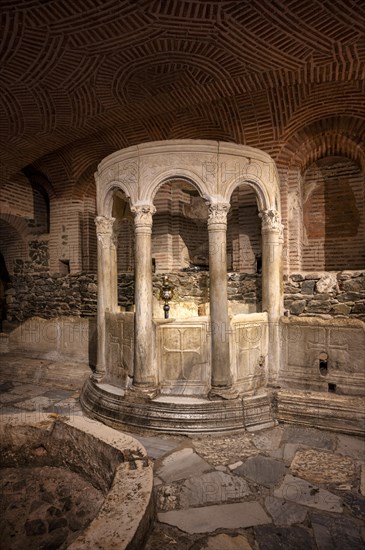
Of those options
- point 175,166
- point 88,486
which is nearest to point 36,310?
point 175,166

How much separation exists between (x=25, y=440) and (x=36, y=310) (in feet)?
24.0

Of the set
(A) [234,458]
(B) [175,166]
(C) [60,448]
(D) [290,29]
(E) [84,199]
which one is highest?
(D) [290,29]

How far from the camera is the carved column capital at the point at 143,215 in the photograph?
5.21 metres

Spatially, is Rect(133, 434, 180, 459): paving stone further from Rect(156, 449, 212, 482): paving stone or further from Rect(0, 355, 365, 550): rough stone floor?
Rect(156, 449, 212, 482): paving stone

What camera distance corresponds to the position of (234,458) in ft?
12.9

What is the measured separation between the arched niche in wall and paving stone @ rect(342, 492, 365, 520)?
15.8 feet

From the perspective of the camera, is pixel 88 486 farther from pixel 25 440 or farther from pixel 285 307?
pixel 285 307

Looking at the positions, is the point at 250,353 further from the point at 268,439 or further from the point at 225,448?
the point at 225,448

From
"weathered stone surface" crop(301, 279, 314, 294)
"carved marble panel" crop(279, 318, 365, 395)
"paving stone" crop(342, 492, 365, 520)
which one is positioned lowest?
"paving stone" crop(342, 492, 365, 520)

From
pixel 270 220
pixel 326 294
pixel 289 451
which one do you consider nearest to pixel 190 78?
pixel 270 220

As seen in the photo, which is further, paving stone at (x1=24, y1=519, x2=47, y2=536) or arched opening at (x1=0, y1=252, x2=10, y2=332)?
arched opening at (x1=0, y1=252, x2=10, y2=332)

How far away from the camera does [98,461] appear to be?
3.25 meters

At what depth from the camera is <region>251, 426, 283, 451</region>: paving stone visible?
13.7 ft

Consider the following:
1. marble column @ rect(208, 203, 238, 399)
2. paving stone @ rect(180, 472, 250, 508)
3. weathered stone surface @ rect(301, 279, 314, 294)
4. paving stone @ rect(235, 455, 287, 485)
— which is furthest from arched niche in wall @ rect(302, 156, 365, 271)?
paving stone @ rect(180, 472, 250, 508)
